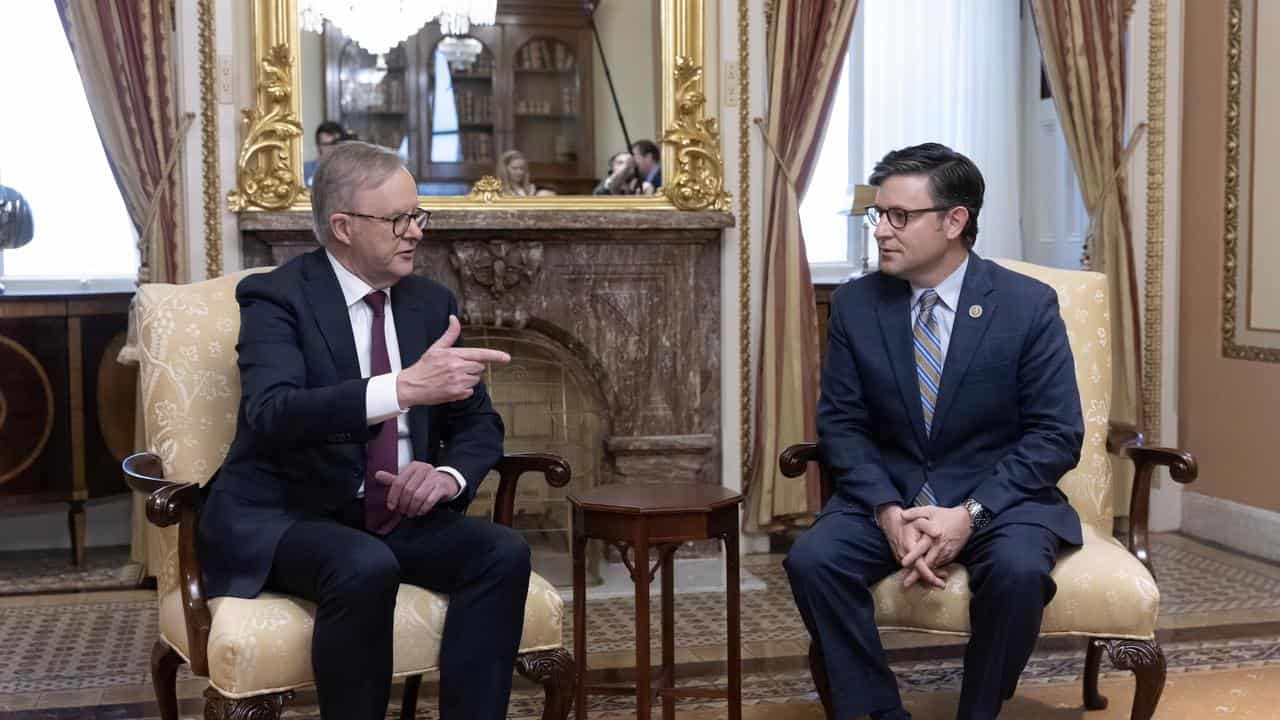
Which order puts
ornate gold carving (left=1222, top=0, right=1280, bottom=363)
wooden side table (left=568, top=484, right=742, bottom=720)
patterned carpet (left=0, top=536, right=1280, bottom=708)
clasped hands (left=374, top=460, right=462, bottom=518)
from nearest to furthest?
clasped hands (left=374, top=460, right=462, bottom=518), wooden side table (left=568, top=484, right=742, bottom=720), patterned carpet (left=0, top=536, right=1280, bottom=708), ornate gold carving (left=1222, top=0, right=1280, bottom=363)

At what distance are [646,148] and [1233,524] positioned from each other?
2787mm

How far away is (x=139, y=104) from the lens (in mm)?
4746

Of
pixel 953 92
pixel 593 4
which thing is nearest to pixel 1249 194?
pixel 953 92

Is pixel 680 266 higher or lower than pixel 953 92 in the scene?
lower

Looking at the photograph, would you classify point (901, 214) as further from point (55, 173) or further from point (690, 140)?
point (55, 173)

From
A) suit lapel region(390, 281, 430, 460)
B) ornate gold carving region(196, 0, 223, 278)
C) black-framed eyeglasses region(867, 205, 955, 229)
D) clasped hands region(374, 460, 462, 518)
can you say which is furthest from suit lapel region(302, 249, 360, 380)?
ornate gold carving region(196, 0, 223, 278)

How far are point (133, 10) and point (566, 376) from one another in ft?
6.56

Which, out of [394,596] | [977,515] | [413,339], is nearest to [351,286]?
[413,339]

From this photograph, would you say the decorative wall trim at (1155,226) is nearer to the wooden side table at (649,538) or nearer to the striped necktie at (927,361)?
the striped necktie at (927,361)

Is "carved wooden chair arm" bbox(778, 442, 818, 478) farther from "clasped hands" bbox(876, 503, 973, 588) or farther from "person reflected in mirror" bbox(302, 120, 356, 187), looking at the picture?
"person reflected in mirror" bbox(302, 120, 356, 187)

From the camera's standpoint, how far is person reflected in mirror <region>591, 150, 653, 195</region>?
199 inches

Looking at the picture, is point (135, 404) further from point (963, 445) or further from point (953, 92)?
point (953, 92)

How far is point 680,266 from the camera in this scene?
5.11 m

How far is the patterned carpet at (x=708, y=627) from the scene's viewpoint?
12.5 feet
